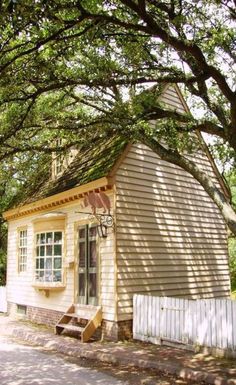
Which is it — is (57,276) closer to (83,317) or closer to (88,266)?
(88,266)

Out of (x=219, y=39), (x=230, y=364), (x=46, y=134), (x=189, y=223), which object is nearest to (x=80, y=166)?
(x=46, y=134)

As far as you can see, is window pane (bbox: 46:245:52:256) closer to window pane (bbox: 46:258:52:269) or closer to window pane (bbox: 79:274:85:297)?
window pane (bbox: 46:258:52:269)

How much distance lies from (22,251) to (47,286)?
354 centimetres

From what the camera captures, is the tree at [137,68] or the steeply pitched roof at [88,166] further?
the steeply pitched roof at [88,166]

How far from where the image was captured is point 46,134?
13.1 metres

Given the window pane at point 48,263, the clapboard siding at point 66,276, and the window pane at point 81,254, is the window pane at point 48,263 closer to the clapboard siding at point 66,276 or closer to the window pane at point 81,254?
the clapboard siding at point 66,276

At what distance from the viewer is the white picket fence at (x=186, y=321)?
8.75m

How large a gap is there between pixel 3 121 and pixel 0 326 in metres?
7.26

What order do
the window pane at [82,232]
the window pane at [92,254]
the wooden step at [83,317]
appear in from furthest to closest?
the window pane at [82,232] → the window pane at [92,254] → the wooden step at [83,317]

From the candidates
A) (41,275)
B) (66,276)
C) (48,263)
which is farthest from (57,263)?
(41,275)

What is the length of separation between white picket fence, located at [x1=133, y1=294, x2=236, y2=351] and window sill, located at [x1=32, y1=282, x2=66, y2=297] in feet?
10.5

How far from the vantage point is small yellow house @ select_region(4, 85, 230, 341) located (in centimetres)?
1147

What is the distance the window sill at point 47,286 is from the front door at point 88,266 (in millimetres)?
1024

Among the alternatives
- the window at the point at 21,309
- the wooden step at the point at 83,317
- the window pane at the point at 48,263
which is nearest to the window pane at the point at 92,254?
the wooden step at the point at 83,317
